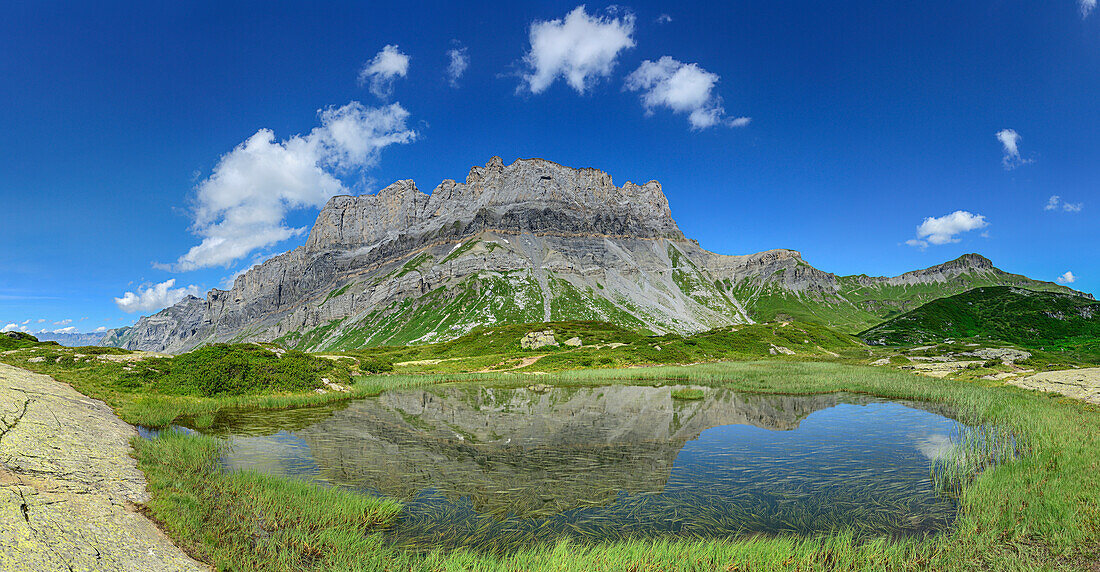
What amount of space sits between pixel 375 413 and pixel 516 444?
55.1ft

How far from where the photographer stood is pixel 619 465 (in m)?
20.7

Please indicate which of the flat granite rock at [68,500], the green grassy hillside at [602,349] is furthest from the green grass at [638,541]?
the green grassy hillside at [602,349]

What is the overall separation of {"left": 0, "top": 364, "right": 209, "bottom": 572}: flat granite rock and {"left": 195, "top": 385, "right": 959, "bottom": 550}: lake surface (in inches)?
206

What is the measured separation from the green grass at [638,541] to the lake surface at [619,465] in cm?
125

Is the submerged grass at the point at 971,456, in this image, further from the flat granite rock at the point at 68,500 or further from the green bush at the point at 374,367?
the green bush at the point at 374,367

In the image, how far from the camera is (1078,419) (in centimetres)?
2561

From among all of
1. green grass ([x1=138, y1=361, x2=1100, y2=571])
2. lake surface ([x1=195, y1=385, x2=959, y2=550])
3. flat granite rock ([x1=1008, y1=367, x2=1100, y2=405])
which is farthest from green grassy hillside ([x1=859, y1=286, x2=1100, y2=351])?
green grass ([x1=138, y1=361, x2=1100, y2=571])

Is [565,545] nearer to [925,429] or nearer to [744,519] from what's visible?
[744,519]

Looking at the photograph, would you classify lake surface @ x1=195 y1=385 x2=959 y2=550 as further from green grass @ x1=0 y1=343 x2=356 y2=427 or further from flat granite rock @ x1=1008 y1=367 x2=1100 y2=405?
flat granite rock @ x1=1008 y1=367 x2=1100 y2=405

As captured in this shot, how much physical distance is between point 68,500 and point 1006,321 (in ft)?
597

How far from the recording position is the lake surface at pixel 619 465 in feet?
46.5

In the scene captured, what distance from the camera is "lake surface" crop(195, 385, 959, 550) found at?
14172mm

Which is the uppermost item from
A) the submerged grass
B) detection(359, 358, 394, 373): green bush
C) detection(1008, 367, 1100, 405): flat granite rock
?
detection(359, 358, 394, 373): green bush

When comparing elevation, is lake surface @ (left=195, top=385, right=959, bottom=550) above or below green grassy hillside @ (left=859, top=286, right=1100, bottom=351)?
below
